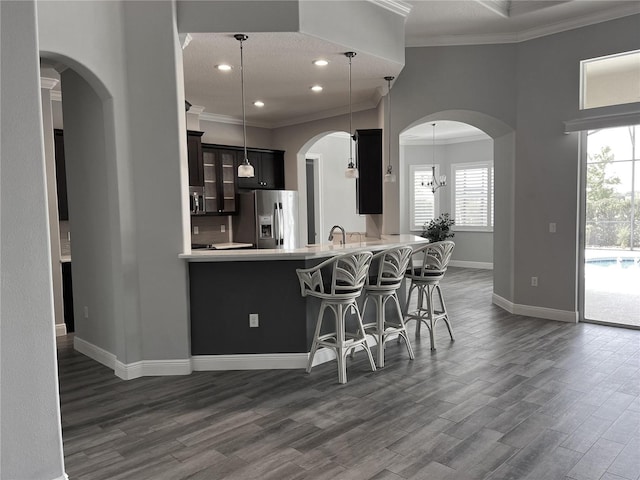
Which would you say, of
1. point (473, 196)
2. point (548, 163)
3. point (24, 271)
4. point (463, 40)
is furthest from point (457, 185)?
point (24, 271)

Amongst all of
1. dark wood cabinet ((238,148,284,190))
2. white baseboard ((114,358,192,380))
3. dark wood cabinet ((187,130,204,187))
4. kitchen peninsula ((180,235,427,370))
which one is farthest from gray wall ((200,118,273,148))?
white baseboard ((114,358,192,380))

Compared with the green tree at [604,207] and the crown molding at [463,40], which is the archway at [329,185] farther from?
the green tree at [604,207]

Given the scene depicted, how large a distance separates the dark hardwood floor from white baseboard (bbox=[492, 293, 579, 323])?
3.09ft

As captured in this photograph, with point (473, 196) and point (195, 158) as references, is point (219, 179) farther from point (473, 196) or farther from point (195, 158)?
point (473, 196)

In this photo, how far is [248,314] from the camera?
13.5 feet

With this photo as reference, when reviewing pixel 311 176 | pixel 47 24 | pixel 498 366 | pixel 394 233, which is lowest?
pixel 498 366

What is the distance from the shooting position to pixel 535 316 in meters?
5.84

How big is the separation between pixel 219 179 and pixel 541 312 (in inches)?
194

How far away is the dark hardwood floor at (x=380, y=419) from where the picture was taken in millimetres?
2539

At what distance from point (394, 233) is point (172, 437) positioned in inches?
154

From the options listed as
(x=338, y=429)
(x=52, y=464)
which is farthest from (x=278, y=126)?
(x=52, y=464)

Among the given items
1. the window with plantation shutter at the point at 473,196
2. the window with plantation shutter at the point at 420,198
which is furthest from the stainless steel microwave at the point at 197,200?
the window with plantation shutter at the point at 473,196

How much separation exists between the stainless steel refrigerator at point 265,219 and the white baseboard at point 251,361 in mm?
3552

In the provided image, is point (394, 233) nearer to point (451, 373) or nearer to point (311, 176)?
point (451, 373)
